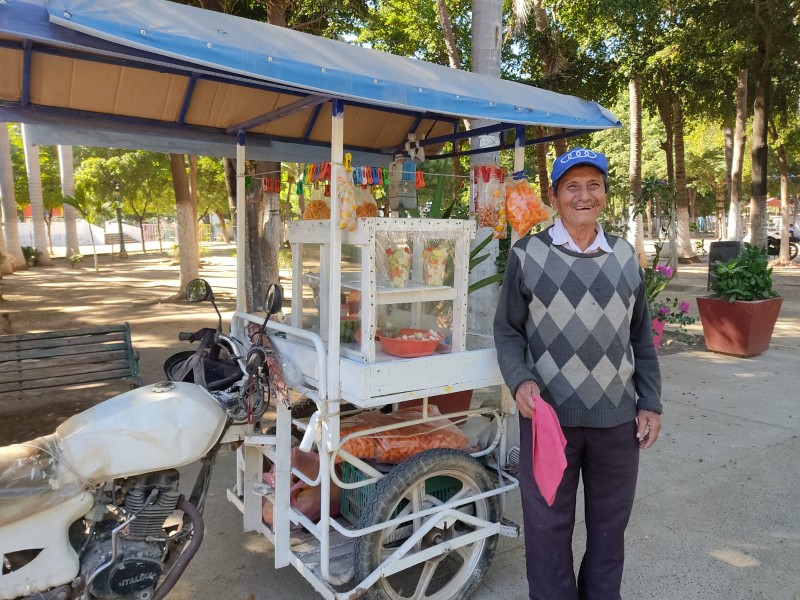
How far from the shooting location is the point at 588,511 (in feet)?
7.62

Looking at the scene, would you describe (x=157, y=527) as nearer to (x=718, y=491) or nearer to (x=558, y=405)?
(x=558, y=405)

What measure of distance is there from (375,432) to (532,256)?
1001 millimetres

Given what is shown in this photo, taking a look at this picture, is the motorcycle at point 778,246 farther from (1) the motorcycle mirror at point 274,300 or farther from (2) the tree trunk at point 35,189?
(2) the tree trunk at point 35,189

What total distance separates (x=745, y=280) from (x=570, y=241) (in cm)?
602

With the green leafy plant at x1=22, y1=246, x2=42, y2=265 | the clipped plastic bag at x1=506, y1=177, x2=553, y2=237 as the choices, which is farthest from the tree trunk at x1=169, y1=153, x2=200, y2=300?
the green leafy plant at x1=22, y1=246, x2=42, y2=265

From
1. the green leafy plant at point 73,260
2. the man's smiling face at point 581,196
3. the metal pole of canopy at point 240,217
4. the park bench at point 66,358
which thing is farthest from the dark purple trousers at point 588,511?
the green leafy plant at point 73,260

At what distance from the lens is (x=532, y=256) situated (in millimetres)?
2182

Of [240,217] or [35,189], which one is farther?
[35,189]

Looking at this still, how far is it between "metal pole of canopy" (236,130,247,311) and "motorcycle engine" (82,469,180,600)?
126cm

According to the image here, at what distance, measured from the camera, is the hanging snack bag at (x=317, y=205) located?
9.93ft

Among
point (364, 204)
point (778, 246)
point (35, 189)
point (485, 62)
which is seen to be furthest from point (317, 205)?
point (778, 246)

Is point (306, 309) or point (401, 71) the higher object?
point (401, 71)

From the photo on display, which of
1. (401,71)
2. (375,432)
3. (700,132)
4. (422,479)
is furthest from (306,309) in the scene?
(700,132)

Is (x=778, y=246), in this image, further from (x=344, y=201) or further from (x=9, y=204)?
(x=9, y=204)
